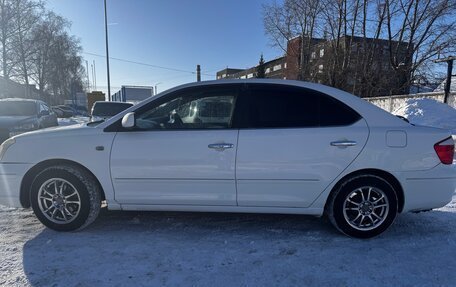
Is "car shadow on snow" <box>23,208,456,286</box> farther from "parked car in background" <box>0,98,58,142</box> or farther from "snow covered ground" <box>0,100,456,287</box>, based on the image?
"parked car in background" <box>0,98,58,142</box>

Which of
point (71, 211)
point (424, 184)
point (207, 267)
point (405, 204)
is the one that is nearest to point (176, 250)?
point (207, 267)

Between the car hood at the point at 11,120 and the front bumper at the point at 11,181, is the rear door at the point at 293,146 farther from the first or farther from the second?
the car hood at the point at 11,120

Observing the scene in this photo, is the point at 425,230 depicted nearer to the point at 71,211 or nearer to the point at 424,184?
the point at 424,184

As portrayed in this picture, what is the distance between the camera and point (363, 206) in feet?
11.7

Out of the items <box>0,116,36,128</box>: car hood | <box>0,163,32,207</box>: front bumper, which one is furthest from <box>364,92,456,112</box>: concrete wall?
<box>0,163,32,207</box>: front bumper

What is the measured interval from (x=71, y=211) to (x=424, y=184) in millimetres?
3752

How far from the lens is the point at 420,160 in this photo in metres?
3.49

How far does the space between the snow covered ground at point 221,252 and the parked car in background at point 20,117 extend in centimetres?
602

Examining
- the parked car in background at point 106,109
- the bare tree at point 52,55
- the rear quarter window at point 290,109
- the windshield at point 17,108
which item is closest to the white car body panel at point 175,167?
the rear quarter window at point 290,109

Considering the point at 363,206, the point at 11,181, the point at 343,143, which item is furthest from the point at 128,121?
the point at 363,206

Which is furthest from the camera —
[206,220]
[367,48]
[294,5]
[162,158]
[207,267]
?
[294,5]

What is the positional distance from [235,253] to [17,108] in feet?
33.3

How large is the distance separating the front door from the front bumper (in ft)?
3.44

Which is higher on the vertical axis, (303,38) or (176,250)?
(303,38)
